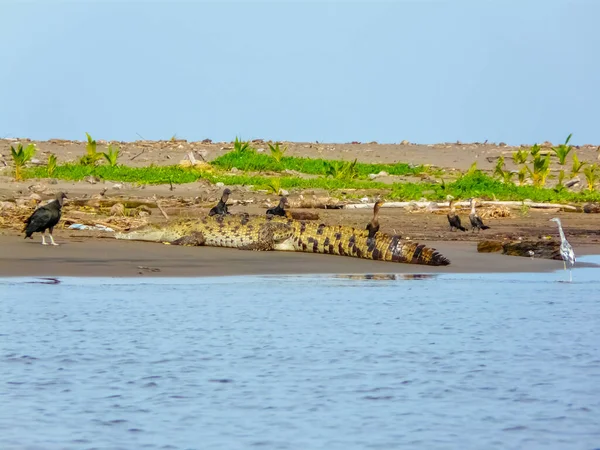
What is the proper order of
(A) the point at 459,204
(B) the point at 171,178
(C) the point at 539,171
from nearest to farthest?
1. (A) the point at 459,204
2. (B) the point at 171,178
3. (C) the point at 539,171

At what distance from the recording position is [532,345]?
887cm

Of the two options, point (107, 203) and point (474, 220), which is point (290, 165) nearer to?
point (107, 203)

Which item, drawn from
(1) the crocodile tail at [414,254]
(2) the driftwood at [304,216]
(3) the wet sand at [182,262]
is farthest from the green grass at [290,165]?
(1) the crocodile tail at [414,254]

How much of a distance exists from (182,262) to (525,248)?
15.3 feet

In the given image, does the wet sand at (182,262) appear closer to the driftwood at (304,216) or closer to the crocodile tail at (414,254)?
the crocodile tail at (414,254)

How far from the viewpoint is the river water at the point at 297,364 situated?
5.86 meters

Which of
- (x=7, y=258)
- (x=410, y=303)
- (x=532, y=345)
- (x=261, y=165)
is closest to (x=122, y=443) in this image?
(x=532, y=345)

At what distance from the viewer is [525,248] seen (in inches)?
574

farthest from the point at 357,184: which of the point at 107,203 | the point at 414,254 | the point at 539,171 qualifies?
the point at 414,254

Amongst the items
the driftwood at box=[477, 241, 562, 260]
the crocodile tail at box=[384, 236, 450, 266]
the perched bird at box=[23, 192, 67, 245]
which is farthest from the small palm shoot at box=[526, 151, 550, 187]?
the perched bird at box=[23, 192, 67, 245]

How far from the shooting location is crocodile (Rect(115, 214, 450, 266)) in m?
14.2

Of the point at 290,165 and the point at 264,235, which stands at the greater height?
the point at 290,165

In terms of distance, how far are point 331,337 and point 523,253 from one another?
6.24 meters

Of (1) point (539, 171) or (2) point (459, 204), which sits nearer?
(2) point (459, 204)
